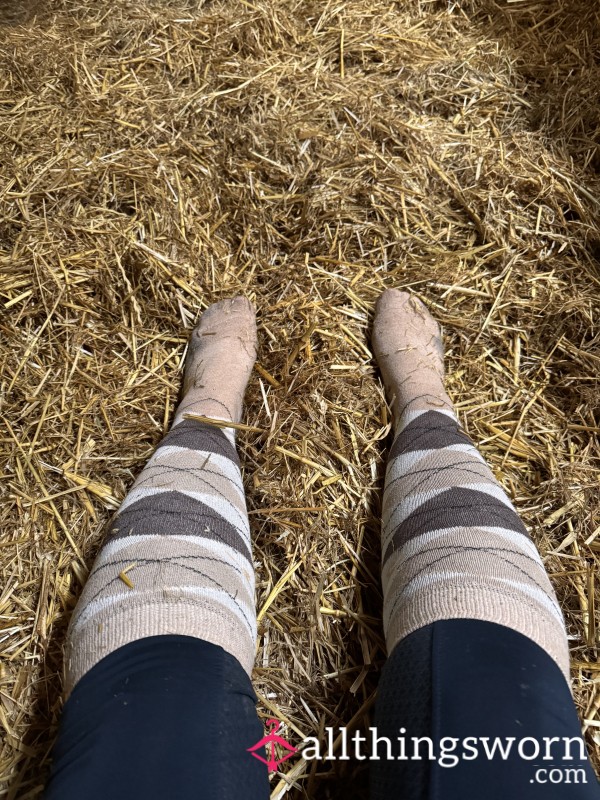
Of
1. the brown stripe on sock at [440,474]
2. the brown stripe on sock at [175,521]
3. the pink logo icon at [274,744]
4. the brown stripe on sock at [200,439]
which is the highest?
the brown stripe on sock at [440,474]

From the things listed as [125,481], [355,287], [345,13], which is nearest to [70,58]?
[345,13]

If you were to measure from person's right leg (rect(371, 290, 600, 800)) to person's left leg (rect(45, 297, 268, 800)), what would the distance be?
0.18m

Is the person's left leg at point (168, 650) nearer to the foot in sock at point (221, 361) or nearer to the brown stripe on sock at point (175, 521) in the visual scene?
the brown stripe on sock at point (175, 521)

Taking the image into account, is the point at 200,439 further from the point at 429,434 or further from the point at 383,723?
the point at 383,723

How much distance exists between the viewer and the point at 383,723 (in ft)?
2.00

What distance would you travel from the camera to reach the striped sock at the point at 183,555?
2.11 ft

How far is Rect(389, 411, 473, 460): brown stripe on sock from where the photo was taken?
93 centimetres

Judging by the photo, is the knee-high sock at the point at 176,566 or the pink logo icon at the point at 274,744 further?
the pink logo icon at the point at 274,744

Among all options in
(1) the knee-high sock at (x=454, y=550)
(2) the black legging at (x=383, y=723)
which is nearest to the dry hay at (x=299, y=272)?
(1) the knee-high sock at (x=454, y=550)

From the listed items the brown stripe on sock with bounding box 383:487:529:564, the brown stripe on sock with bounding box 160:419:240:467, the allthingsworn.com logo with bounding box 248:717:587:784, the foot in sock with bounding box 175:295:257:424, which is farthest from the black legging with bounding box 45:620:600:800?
the foot in sock with bounding box 175:295:257:424

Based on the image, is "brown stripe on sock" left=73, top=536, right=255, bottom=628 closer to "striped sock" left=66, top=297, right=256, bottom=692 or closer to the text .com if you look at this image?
"striped sock" left=66, top=297, right=256, bottom=692

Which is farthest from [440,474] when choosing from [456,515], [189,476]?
[189,476]

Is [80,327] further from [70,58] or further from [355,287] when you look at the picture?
[70,58]

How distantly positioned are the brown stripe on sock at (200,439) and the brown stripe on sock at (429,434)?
281 millimetres
